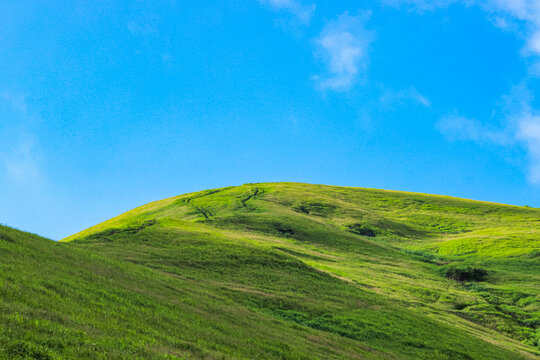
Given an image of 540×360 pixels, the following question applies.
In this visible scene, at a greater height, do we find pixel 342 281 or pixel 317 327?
pixel 342 281

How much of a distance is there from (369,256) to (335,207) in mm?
43416

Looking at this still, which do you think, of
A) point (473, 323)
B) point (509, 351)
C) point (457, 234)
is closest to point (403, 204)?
point (457, 234)

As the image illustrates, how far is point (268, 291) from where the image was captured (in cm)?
4062

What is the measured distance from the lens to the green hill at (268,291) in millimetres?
17359

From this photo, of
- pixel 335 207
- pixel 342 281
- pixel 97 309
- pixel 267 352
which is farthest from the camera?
pixel 335 207

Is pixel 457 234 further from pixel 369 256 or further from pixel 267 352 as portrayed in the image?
pixel 267 352

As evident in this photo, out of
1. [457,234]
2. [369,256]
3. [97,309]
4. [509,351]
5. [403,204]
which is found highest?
[403,204]

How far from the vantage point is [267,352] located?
72.8 feet

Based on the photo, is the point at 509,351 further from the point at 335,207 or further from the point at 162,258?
the point at 335,207

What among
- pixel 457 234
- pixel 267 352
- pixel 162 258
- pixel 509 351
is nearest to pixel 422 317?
pixel 509 351

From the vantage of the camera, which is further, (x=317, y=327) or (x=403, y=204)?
(x=403, y=204)

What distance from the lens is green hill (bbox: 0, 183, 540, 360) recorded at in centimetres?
1736

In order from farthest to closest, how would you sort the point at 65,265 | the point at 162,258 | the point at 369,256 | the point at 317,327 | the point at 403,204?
1. the point at 403,204
2. the point at 369,256
3. the point at 162,258
4. the point at 317,327
5. the point at 65,265

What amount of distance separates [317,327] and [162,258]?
21490 millimetres
